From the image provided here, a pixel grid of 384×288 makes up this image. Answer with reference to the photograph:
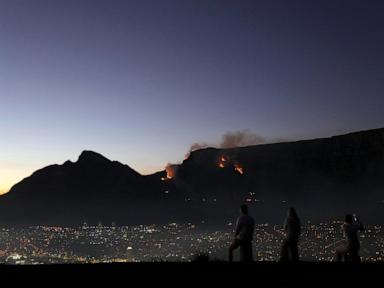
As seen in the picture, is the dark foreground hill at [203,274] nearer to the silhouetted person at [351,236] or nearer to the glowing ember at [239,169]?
the silhouetted person at [351,236]

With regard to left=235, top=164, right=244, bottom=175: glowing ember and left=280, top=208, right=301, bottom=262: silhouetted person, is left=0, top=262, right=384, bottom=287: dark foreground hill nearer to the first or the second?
left=280, top=208, right=301, bottom=262: silhouetted person

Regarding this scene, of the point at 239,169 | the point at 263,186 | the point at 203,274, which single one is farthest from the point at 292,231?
the point at 239,169

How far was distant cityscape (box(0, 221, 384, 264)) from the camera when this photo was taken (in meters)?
57.8

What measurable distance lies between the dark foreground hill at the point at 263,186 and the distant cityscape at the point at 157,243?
9021 mm

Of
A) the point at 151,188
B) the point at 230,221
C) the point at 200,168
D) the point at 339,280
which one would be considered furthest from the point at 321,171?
the point at 339,280

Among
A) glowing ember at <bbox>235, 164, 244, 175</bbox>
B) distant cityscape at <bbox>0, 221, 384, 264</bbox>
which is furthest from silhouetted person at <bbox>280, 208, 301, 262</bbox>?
glowing ember at <bbox>235, 164, 244, 175</bbox>

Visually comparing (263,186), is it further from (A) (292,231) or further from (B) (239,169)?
(A) (292,231)

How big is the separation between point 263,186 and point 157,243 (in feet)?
105

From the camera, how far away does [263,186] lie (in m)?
109

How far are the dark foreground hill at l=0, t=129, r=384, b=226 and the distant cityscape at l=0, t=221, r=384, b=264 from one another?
9.02 m

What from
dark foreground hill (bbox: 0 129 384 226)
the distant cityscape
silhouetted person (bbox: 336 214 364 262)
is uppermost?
dark foreground hill (bbox: 0 129 384 226)

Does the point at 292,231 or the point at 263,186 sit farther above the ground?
the point at 263,186

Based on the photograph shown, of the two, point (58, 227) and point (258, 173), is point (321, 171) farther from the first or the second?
point (58, 227)

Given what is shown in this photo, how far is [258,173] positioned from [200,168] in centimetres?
2295
